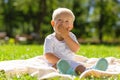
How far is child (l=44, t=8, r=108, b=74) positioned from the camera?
6.16m

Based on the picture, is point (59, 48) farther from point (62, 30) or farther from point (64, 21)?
point (64, 21)

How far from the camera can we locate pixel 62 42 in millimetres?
6375

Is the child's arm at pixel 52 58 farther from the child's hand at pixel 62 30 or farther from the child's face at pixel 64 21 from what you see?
the child's face at pixel 64 21

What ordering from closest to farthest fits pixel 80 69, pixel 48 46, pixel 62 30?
pixel 80 69 → pixel 62 30 → pixel 48 46

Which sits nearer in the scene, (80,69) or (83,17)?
(80,69)

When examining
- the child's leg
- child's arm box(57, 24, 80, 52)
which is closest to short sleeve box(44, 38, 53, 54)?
child's arm box(57, 24, 80, 52)

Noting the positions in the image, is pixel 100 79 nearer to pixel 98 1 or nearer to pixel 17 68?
pixel 17 68

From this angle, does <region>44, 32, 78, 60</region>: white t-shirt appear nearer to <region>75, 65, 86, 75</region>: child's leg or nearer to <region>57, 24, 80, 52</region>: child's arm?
<region>57, 24, 80, 52</region>: child's arm

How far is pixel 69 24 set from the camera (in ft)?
20.3

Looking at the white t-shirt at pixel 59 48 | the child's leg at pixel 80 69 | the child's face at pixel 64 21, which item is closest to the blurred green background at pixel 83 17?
the white t-shirt at pixel 59 48

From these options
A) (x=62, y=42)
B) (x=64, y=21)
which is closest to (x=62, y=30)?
(x=64, y=21)

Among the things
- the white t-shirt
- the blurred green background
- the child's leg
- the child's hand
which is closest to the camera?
the child's leg

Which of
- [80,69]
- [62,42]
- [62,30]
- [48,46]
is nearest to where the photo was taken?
[80,69]

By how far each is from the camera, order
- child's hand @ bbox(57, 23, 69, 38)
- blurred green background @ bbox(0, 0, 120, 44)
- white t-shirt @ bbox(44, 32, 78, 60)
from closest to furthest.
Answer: child's hand @ bbox(57, 23, 69, 38), white t-shirt @ bbox(44, 32, 78, 60), blurred green background @ bbox(0, 0, 120, 44)
